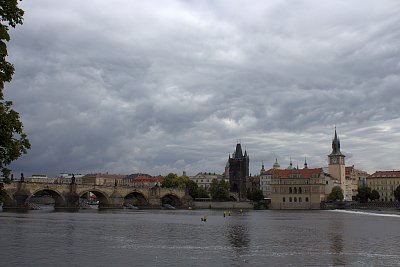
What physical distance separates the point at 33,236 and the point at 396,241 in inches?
1327

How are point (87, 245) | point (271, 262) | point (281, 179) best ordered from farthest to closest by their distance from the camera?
point (281, 179)
point (87, 245)
point (271, 262)

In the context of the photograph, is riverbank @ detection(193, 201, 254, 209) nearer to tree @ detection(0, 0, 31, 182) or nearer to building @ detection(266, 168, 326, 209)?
building @ detection(266, 168, 326, 209)

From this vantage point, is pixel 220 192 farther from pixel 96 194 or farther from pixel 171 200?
pixel 96 194

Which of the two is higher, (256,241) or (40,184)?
(40,184)

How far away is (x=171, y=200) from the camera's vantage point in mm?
172500

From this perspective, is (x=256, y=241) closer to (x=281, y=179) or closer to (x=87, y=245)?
(x=87, y=245)

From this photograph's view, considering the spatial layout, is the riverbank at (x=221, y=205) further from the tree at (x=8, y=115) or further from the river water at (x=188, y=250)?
the tree at (x=8, y=115)

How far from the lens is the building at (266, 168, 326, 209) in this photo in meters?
169

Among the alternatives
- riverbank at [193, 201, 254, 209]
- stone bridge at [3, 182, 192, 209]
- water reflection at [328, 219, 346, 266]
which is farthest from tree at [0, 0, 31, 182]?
riverbank at [193, 201, 254, 209]

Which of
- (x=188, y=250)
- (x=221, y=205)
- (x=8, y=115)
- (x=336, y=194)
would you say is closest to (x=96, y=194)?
(x=221, y=205)

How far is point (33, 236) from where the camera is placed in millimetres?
46500

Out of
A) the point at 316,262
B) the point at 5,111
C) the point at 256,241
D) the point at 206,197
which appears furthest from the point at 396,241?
the point at 206,197

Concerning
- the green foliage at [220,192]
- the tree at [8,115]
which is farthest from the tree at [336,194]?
the tree at [8,115]

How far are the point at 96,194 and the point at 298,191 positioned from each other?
68.6 meters
